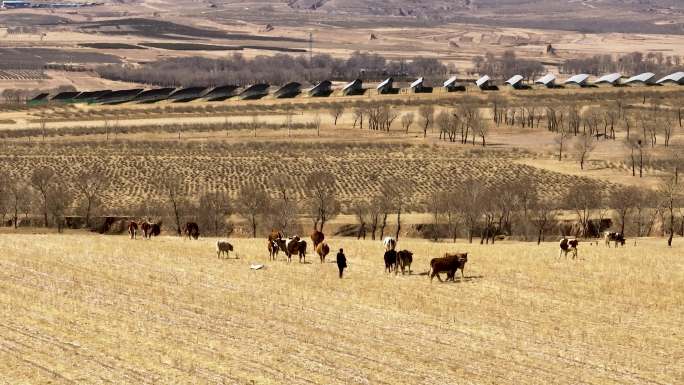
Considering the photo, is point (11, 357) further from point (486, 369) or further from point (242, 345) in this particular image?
point (486, 369)

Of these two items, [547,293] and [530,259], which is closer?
[547,293]

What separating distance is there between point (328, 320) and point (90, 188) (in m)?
54.4

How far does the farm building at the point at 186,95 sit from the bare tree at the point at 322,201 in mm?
92928

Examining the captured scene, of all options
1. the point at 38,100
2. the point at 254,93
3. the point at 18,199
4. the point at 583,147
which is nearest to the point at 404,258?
the point at 18,199

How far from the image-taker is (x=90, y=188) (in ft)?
265

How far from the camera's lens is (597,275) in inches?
1481

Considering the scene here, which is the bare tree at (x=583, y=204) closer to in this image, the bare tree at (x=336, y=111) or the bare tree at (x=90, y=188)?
the bare tree at (x=90, y=188)

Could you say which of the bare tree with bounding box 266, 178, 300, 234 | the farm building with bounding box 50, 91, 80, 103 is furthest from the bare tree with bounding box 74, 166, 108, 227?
the farm building with bounding box 50, 91, 80, 103

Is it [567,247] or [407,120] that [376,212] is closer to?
[567,247]

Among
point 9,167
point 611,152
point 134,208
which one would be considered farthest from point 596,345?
point 611,152

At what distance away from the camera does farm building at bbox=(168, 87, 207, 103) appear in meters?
179

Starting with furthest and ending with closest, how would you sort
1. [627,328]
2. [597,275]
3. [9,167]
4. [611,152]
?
1. [611,152]
2. [9,167]
3. [597,275]
4. [627,328]

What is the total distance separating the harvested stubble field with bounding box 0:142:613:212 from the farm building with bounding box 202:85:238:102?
63.3 metres

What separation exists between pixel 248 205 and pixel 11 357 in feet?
141
